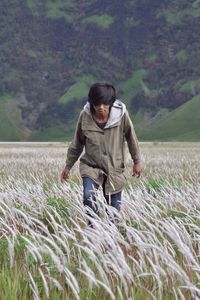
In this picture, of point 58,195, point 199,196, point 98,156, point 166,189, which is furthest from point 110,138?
point 166,189

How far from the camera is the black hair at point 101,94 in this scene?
6.80m

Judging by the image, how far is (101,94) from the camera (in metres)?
6.80

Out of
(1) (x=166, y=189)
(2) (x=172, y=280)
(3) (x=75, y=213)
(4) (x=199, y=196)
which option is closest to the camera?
(2) (x=172, y=280)

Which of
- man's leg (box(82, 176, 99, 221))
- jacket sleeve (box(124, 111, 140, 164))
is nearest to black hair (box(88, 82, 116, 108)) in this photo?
jacket sleeve (box(124, 111, 140, 164))

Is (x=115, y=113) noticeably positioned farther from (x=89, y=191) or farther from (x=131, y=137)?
(x=89, y=191)

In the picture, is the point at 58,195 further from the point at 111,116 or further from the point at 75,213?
the point at 111,116

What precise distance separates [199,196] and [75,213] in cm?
182

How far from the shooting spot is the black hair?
6805 mm

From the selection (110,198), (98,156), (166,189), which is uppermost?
(98,156)

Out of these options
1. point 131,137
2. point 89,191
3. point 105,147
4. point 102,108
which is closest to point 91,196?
point 89,191

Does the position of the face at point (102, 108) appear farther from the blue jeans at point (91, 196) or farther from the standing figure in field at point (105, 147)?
the blue jeans at point (91, 196)

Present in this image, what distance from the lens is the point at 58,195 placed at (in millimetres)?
9219

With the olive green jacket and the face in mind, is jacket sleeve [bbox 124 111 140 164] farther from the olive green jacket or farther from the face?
the face

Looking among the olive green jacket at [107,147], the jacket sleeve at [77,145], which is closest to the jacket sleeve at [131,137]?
the olive green jacket at [107,147]
